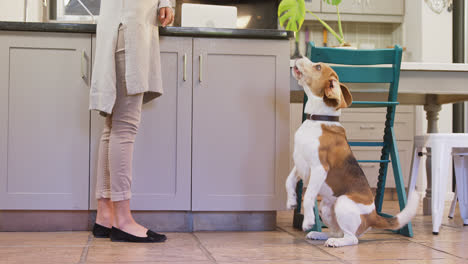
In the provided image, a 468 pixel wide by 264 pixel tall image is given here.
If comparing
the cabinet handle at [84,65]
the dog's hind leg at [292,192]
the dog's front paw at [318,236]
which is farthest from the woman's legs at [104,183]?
the dog's front paw at [318,236]

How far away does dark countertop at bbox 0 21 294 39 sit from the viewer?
255 cm

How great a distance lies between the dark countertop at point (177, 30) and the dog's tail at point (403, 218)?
3.27 feet

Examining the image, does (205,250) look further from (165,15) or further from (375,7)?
(375,7)

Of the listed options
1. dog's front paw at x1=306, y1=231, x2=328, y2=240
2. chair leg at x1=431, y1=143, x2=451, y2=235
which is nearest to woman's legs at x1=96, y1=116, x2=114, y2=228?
dog's front paw at x1=306, y1=231, x2=328, y2=240

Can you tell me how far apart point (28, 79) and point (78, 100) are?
26cm

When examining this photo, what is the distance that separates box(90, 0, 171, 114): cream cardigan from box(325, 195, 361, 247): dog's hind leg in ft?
3.14

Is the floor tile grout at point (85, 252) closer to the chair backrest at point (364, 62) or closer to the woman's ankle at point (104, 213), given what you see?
the woman's ankle at point (104, 213)

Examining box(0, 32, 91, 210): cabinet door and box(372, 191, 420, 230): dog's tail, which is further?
box(0, 32, 91, 210): cabinet door

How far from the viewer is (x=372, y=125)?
473 centimetres

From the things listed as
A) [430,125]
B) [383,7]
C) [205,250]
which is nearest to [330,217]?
[205,250]

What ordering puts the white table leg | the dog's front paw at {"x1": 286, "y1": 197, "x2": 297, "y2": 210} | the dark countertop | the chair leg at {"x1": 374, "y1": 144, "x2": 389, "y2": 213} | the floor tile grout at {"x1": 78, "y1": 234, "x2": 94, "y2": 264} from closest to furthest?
the floor tile grout at {"x1": 78, "y1": 234, "x2": 94, "y2": 264}, the dog's front paw at {"x1": 286, "y1": 197, "x2": 297, "y2": 210}, the dark countertop, the chair leg at {"x1": 374, "y1": 144, "x2": 389, "y2": 213}, the white table leg

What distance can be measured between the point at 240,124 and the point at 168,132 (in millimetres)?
362

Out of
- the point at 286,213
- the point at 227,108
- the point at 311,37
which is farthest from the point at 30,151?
the point at 311,37

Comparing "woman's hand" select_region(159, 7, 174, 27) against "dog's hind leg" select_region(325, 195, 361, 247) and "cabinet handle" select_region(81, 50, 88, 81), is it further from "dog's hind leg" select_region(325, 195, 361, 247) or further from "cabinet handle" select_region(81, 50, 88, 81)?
"dog's hind leg" select_region(325, 195, 361, 247)
